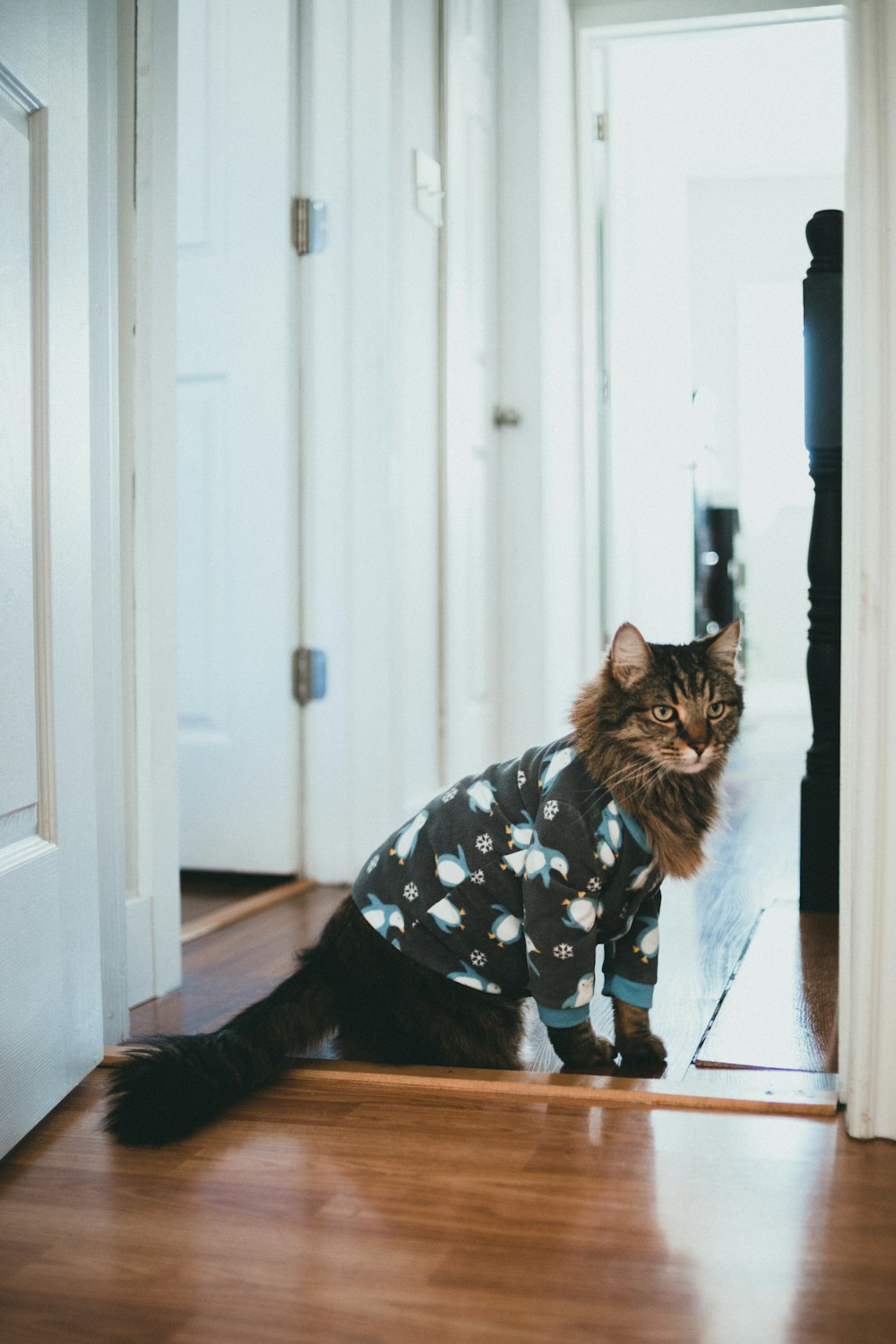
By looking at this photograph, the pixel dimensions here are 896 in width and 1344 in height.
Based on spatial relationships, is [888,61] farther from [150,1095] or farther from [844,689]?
[150,1095]

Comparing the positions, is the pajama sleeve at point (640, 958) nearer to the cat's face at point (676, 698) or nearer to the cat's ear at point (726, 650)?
the cat's face at point (676, 698)

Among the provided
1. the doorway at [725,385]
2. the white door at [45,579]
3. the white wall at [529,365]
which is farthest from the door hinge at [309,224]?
the doorway at [725,385]

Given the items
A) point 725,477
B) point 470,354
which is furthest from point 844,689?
point 725,477

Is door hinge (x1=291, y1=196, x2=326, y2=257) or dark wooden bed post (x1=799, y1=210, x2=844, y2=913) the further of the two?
door hinge (x1=291, y1=196, x2=326, y2=257)

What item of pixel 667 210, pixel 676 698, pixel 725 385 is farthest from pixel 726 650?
pixel 725 385

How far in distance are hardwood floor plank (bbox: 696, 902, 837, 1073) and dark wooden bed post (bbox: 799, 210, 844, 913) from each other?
116 mm

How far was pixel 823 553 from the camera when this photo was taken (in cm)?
210

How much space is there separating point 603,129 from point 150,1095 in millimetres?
3391

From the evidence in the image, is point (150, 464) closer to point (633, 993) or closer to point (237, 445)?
point (237, 445)

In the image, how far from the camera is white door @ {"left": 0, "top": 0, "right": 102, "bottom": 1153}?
1.17 meters

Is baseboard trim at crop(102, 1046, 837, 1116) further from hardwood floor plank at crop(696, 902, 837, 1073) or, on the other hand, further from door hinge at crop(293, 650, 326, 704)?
door hinge at crop(293, 650, 326, 704)

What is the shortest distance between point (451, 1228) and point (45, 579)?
0.74m

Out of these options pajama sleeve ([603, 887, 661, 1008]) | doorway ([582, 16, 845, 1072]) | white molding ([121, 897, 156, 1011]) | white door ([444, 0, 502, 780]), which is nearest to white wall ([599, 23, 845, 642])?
doorway ([582, 16, 845, 1072])

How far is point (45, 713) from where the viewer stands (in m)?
1.26
